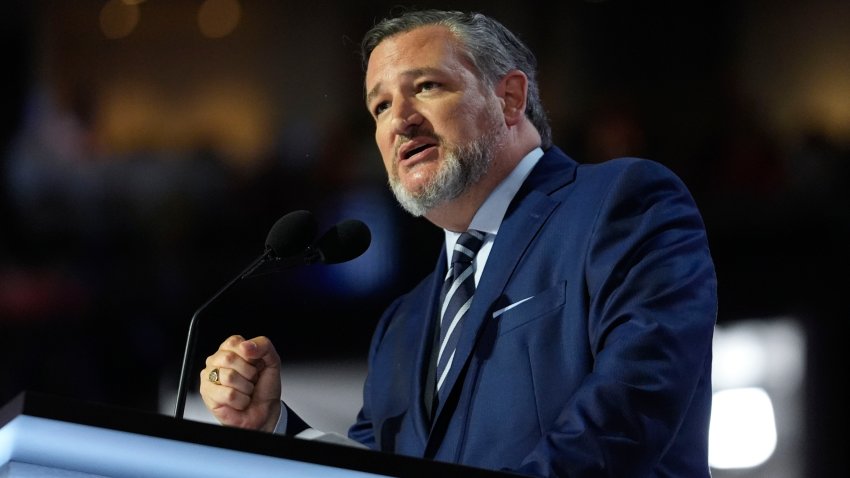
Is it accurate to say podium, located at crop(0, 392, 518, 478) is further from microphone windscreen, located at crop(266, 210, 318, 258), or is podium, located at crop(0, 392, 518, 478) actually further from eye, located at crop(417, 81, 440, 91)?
eye, located at crop(417, 81, 440, 91)

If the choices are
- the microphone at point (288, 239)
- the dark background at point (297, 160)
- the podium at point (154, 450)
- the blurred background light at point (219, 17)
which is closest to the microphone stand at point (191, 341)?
the microphone at point (288, 239)

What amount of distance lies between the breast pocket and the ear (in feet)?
1.68

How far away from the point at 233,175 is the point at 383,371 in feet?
7.38

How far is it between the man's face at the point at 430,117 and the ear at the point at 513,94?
3cm

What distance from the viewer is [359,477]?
3.62ft

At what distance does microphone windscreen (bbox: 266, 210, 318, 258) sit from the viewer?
1.77 metres

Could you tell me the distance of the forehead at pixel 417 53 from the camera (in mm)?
2164

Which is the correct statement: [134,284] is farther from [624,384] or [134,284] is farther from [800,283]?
[624,384]

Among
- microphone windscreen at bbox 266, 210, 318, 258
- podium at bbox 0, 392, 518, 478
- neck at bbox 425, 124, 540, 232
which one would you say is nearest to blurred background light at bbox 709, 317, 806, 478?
neck at bbox 425, 124, 540, 232

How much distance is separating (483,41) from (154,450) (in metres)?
1.29

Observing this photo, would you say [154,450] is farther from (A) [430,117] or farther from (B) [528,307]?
(A) [430,117]

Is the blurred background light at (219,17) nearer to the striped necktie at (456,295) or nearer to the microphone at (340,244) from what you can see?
the striped necktie at (456,295)

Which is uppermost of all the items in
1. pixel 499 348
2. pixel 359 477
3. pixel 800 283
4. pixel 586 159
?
pixel 586 159

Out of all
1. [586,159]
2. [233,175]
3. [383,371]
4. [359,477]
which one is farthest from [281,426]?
[233,175]
